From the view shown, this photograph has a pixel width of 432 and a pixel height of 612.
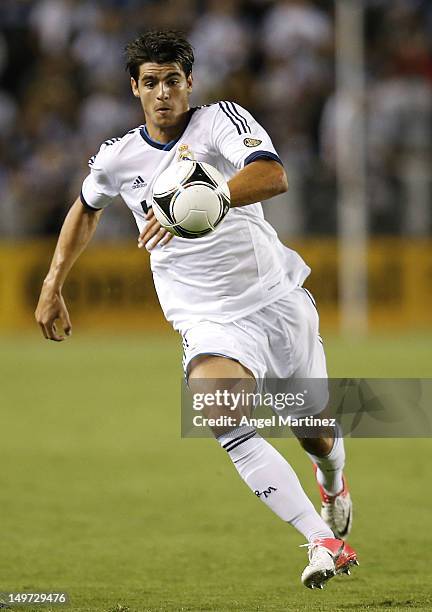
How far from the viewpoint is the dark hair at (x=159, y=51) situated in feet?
18.2

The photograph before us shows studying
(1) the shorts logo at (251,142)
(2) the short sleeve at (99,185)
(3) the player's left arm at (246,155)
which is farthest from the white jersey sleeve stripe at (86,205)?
(1) the shorts logo at (251,142)

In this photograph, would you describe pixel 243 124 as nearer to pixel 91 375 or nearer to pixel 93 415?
pixel 93 415

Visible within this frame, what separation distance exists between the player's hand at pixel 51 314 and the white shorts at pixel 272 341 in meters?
0.62

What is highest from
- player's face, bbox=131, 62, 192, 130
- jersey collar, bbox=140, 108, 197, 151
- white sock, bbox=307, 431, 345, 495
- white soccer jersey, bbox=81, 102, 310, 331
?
player's face, bbox=131, 62, 192, 130

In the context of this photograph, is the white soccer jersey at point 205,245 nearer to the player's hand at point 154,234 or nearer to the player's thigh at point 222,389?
the player's thigh at point 222,389

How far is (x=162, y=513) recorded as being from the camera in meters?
7.60

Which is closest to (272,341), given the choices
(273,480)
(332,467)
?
(273,480)

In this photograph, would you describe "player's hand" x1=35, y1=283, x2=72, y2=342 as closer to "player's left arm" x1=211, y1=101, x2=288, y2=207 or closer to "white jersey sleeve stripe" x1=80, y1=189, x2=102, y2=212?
"white jersey sleeve stripe" x1=80, y1=189, x2=102, y2=212

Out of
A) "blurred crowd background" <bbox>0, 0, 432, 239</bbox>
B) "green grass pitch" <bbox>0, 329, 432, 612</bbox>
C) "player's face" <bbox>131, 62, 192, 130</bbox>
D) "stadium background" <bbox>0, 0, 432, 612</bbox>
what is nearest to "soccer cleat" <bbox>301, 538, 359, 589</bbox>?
"green grass pitch" <bbox>0, 329, 432, 612</bbox>

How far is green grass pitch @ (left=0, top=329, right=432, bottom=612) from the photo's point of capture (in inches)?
222

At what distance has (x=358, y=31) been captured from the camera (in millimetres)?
17609

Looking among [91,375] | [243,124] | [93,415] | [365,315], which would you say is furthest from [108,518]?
[365,315]

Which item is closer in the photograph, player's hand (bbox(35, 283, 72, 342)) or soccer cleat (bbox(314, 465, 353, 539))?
player's hand (bbox(35, 283, 72, 342))

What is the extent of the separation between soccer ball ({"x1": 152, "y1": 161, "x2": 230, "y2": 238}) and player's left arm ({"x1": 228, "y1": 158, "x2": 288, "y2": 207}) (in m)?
0.05
